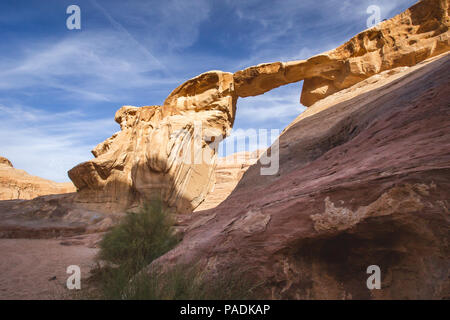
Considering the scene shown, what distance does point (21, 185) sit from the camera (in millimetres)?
23156

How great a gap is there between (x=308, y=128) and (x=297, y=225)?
550cm

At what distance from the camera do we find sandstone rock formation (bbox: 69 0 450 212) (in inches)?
511

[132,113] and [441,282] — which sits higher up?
[132,113]

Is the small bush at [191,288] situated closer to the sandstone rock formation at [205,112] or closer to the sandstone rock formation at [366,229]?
the sandstone rock formation at [366,229]

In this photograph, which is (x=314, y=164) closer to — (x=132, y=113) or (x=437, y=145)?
(x=437, y=145)

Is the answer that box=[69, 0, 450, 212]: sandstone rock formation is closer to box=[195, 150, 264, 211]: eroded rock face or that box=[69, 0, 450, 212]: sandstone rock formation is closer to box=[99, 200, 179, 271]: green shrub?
box=[195, 150, 264, 211]: eroded rock face

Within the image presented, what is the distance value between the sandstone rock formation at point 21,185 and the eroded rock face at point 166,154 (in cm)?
1149

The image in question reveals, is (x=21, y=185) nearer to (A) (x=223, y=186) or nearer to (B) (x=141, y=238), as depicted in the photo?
(A) (x=223, y=186)

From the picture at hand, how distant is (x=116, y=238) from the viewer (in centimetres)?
480

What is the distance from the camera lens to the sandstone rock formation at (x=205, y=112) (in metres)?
13.0

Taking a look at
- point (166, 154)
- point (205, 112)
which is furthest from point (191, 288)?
point (205, 112)

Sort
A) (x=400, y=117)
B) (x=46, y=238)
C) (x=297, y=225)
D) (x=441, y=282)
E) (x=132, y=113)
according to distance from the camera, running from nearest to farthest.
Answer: (x=441, y=282)
(x=297, y=225)
(x=400, y=117)
(x=46, y=238)
(x=132, y=113)

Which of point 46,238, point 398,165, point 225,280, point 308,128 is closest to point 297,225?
point 225,280

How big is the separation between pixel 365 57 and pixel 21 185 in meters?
30.6
